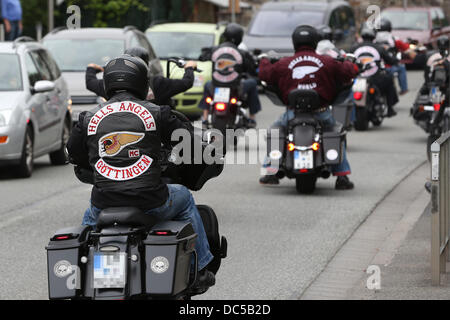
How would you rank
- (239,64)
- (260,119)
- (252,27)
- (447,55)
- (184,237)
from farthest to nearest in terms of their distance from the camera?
(252,27), (260,119), (239,64), (447,55), (184,237)

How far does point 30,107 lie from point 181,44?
9.19m

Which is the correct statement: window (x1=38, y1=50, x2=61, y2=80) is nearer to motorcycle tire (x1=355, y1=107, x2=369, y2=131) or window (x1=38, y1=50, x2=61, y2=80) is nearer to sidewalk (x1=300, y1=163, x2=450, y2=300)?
sidewalk (x1=300, y1=163, x2=450, y2=300)

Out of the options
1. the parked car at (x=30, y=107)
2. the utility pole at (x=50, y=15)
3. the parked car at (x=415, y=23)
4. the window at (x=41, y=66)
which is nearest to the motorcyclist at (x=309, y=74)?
the parked car at (x=30, y=107)

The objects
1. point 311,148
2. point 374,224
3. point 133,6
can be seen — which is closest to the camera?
point 374,224

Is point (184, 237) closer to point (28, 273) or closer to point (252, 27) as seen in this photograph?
point (28, 273)

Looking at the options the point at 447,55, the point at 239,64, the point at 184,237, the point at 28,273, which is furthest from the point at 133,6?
the point at 184,237

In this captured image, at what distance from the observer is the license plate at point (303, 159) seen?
40.8 feet

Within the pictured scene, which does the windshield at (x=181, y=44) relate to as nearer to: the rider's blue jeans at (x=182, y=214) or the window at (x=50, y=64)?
the window at (x=50, y=64)

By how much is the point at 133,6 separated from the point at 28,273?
23941 mm

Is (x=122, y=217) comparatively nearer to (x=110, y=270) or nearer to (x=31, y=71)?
(x=110, y=270)

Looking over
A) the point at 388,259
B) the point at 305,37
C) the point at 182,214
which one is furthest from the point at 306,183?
the point at 182,214

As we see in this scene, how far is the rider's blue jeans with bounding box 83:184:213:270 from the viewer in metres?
5.99

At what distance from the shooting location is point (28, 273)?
8656 millimetres

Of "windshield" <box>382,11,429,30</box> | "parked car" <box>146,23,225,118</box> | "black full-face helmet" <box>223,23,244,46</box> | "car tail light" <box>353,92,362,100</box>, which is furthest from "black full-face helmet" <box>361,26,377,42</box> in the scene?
"windshield" <box>382,11,429,30</box>
